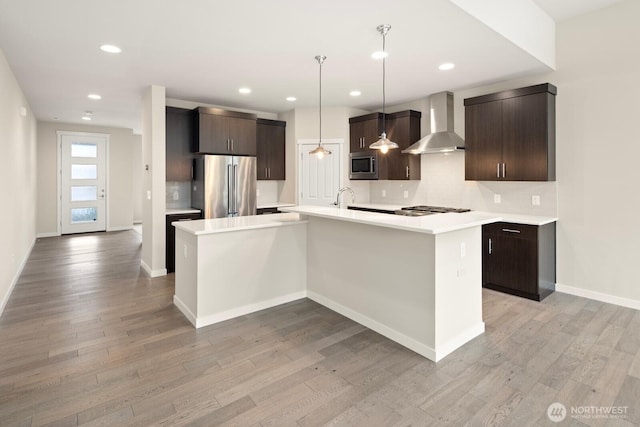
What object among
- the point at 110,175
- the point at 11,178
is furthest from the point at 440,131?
the point at 110,175

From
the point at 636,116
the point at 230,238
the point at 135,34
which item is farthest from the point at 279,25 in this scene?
the point at 636,116

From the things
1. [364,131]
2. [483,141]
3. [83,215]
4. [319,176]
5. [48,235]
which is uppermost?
[364,131]

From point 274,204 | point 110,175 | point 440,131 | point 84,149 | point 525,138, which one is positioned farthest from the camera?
point 110,175

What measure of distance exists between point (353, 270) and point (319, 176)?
3261 mm

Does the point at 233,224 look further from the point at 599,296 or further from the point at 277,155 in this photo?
the point at 599,296

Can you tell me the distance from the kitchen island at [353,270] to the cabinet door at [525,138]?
1340mm

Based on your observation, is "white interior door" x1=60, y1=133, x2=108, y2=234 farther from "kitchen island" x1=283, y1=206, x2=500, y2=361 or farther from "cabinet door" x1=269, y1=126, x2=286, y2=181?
"kitchen island" x1=283, y1=206, x2=500, y2=361

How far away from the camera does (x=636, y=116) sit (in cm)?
366

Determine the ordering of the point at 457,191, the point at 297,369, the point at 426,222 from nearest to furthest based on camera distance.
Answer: the point at 297,369 → the point at 426,222 → the point at 457,191

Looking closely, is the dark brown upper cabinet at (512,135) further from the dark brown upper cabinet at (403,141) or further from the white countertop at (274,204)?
the white countertop at (274,204)

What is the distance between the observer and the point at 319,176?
6512 mm

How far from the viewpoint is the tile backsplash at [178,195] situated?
6.16 m

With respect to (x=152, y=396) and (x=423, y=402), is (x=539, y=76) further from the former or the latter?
(x=152, y=396)

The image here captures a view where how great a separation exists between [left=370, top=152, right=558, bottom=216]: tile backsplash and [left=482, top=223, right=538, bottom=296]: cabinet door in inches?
24.6
